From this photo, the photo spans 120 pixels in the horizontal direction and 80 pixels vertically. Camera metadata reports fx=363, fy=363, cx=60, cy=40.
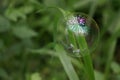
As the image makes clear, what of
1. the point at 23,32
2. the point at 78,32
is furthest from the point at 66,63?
the point at 23,32

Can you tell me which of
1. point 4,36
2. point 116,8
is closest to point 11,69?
point 4,36

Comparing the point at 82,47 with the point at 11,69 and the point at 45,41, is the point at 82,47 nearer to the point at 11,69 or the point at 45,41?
the point at 11,69

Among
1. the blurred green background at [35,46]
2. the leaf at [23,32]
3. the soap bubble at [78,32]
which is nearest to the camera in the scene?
the soap bubble at [78,32]

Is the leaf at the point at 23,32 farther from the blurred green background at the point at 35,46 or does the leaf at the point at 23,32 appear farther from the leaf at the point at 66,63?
the leaf at the point at 66,63

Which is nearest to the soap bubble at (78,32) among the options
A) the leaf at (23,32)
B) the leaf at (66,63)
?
the leaf at (66,63)

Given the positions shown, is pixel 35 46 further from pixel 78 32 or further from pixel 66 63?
pixel 78 32
